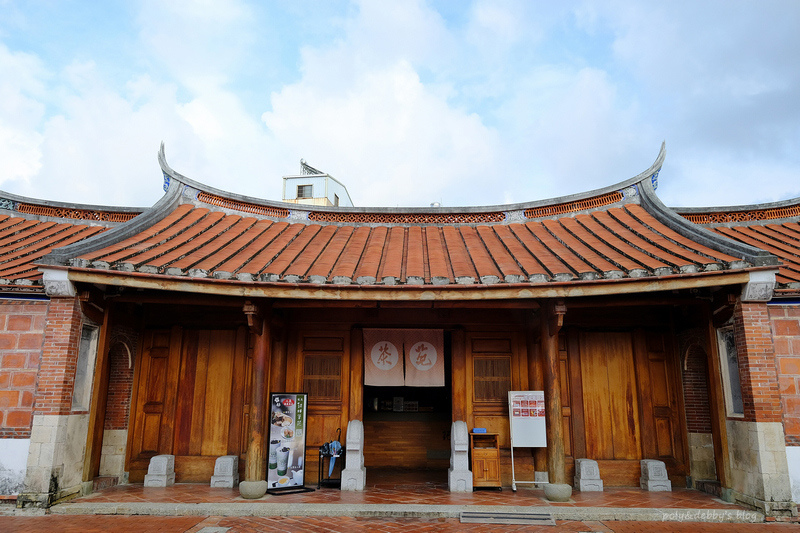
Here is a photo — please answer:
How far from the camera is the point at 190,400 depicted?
974 cm

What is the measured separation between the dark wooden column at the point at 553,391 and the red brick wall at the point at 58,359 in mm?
7572

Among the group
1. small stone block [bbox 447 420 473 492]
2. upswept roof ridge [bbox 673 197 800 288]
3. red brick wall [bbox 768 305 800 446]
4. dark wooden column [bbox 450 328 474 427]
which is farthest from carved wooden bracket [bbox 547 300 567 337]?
upswept roof ridge [bbox 673 197 800 288]

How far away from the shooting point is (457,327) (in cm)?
977

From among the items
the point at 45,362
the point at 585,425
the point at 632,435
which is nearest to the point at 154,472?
the point at 45,362

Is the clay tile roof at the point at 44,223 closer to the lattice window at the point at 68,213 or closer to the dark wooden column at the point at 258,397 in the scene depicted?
the lattice window at the point at 68,213

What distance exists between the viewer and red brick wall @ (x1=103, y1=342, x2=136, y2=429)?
9.47 metres

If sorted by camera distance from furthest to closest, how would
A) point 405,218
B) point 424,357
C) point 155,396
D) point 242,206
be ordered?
point 405,218
point 242,206
point 155,396
point 424,357

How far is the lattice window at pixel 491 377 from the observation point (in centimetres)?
959

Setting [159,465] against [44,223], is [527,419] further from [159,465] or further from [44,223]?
[44,223]

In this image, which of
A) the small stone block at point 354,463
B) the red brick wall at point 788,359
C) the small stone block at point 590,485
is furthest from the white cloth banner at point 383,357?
the red brick wall at point 788,359

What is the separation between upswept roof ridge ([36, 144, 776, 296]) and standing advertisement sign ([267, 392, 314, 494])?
7.91 feet

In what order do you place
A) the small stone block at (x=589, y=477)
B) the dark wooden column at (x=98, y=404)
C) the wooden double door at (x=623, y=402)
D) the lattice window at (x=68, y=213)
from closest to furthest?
the dark wooden column at (x=98, y=404) < the small stone block at (x=589, y=477) < the wooden double door at (x=623, y=402) < the lattice window at (x=68, y=213)

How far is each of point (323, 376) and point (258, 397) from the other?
1.67 m

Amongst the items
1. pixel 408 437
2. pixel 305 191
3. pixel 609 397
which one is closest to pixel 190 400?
pixel 408 437
